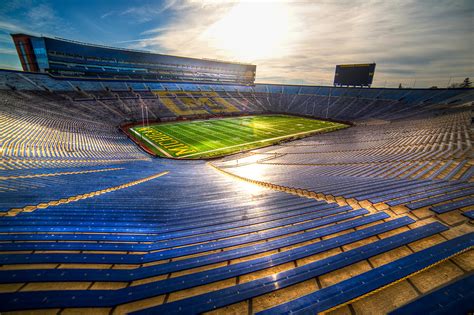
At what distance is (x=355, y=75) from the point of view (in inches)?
2339

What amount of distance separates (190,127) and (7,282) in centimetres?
4075

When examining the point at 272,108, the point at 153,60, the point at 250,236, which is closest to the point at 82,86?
the point at 153,60

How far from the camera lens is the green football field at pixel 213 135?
3009cm

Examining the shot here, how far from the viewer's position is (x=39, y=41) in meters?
46.5

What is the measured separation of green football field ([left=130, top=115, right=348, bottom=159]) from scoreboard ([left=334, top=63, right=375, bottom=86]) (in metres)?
18.4

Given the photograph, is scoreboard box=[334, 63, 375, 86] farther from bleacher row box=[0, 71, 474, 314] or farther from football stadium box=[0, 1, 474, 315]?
bleacher row box=[0, 71, 474, 314]

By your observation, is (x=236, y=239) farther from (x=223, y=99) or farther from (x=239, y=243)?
(x=223, y=99)

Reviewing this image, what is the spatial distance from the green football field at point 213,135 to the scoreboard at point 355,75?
18.4m

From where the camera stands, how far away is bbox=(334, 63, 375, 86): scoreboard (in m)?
56.7

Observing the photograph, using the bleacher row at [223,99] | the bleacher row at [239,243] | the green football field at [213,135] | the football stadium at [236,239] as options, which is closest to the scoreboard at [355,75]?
the bleacher row at [223,99]

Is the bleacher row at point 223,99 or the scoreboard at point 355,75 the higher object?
the scoreboard at point 355,75

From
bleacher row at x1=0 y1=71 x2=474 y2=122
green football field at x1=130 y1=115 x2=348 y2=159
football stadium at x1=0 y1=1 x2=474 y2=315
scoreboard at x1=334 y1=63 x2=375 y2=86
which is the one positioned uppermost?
scoreboard at x1=334 y1=63 x2=375 y2=86

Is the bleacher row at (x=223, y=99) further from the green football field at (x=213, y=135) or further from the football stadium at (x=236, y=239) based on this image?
the football stadium at (x=236, y=239)

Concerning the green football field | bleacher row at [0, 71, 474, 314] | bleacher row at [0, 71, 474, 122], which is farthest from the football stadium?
bleacher row at [0, 71, 474, 122]
